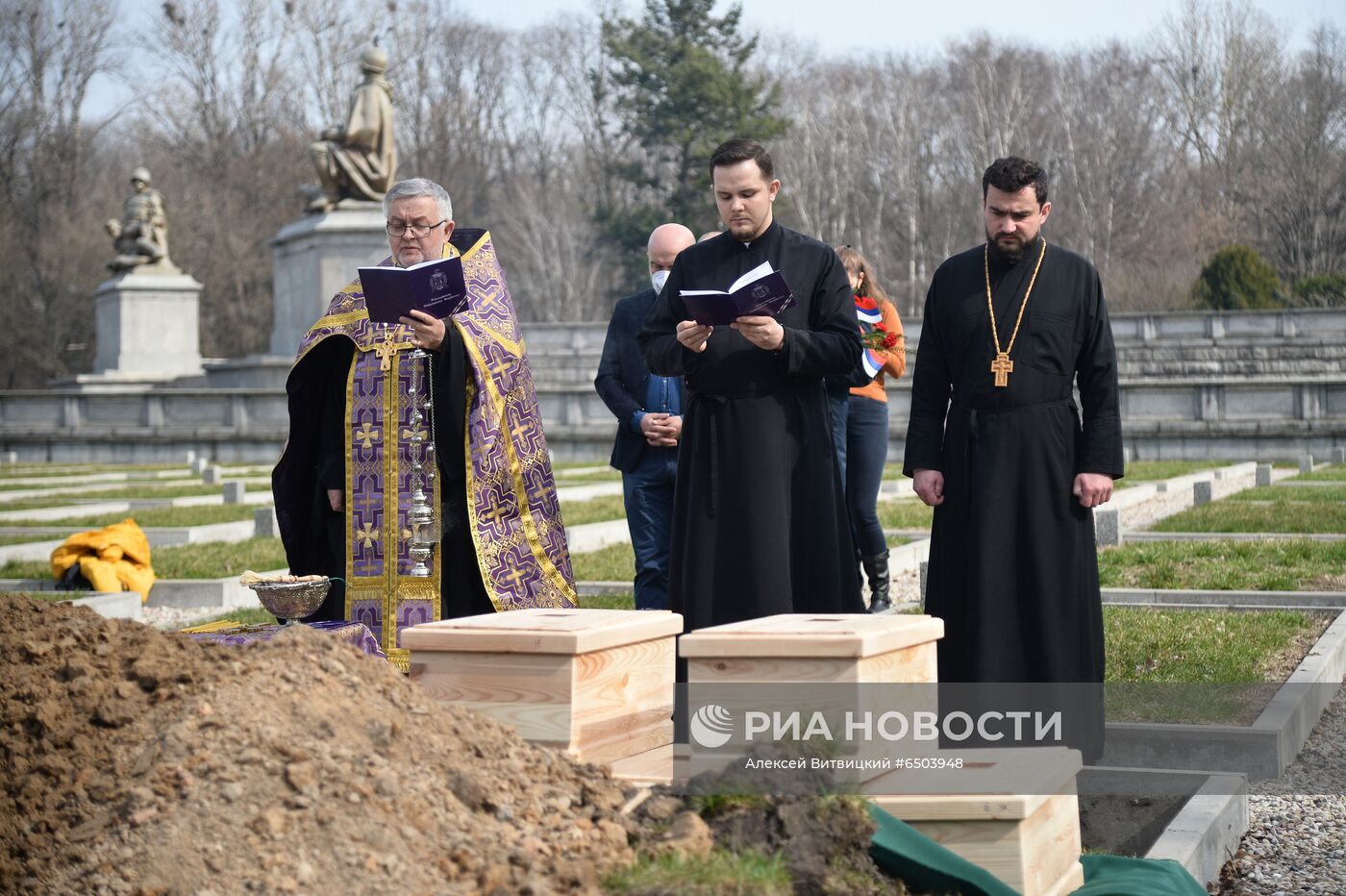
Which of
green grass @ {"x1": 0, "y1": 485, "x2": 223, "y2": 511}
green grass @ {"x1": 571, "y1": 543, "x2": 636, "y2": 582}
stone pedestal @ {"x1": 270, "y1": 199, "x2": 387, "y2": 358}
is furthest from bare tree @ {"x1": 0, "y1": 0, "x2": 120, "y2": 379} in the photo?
green grass @ {"x1": 571, "y1": 543, "x2": 636, "y2": 582}

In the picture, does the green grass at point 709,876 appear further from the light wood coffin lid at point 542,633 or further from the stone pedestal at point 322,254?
the stone pedestal at point 322,254

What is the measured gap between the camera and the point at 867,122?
67.9 meters

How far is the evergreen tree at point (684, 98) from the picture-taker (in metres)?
53.7

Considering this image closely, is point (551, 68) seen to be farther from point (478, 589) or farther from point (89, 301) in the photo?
point (478, 589)

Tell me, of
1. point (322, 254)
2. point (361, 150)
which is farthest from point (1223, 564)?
point (322, 254)

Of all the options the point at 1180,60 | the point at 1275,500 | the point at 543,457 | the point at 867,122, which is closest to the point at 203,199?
the point at 867,122

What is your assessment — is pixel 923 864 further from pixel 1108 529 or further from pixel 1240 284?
pixel 1240 284

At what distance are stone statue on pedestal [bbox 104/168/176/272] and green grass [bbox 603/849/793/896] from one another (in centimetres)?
4184

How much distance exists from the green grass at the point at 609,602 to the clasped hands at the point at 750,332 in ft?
15.3

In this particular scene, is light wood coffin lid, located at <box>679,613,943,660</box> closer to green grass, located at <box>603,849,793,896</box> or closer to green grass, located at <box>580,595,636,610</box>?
green grass, located at <box>603,849,793,896</box>

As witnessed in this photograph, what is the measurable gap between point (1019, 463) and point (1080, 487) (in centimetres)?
24

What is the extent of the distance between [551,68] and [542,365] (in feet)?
101

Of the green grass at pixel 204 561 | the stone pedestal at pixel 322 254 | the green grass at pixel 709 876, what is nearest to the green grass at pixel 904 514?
the green grass at pixel 204 561

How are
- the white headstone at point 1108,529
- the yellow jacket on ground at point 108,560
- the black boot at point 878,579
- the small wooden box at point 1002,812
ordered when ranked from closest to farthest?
the small wooden box at point 1002,812 → the black boot at point 878,579 → the yellow jacket on ground at point 108,560 → the white headstone at point 1108,529
